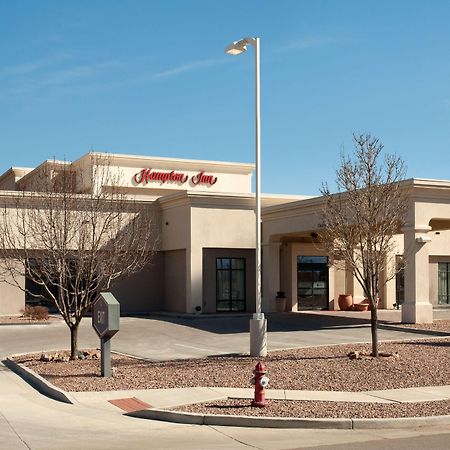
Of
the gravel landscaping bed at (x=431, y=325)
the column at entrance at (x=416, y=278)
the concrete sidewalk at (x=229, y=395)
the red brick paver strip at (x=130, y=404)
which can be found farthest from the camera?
the column at entrance at (x=416, y=278)

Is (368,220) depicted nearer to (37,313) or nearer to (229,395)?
(229,395)

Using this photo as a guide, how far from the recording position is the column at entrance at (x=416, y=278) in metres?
26.5

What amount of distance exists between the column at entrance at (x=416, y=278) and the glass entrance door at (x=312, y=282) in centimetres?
1101

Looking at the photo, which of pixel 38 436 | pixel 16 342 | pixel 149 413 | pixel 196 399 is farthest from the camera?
pixel 16 342

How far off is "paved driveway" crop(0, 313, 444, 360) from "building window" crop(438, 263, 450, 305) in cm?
1267

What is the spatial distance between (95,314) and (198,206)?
17.4 metres

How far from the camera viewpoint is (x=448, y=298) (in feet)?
140

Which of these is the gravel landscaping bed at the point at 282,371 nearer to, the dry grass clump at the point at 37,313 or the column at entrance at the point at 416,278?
the column at entrance at the point at 416,278

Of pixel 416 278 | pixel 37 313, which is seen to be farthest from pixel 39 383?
pixel 37 313

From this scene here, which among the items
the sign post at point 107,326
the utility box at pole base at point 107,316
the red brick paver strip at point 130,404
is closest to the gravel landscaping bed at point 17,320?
the utility box at pole base at point 107,316

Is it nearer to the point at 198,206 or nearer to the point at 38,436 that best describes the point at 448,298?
the point at 198,206

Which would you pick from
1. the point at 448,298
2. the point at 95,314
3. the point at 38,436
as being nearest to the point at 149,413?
the point at 38,436

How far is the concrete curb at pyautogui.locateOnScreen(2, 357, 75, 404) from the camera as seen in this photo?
13834mm

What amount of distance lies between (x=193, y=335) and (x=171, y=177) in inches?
834
